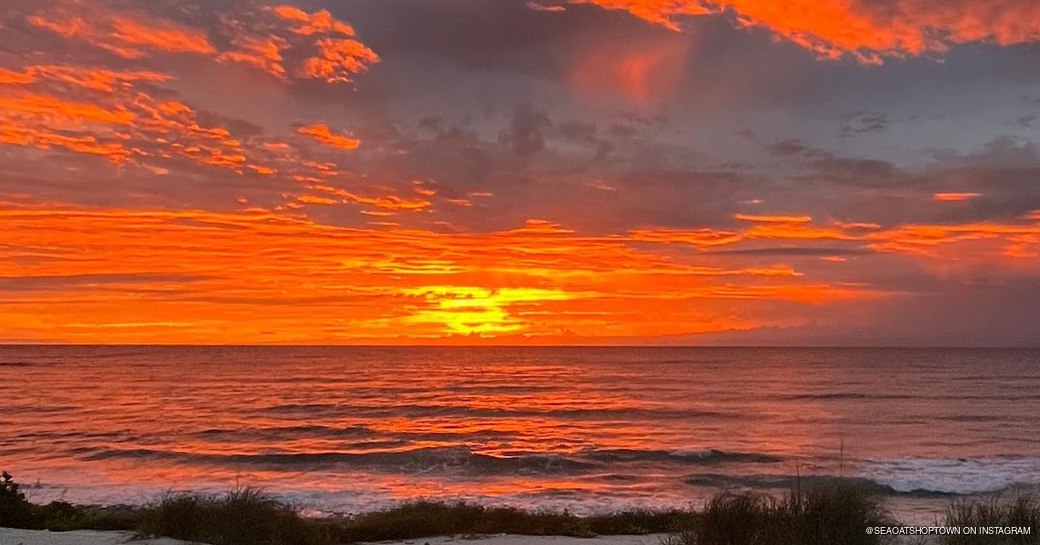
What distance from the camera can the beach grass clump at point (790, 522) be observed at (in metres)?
7.95

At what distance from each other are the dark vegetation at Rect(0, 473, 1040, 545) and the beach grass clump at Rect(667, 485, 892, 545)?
0.04 ft

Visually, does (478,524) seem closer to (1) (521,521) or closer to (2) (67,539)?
(1) (521,521)

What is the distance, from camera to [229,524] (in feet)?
34.2

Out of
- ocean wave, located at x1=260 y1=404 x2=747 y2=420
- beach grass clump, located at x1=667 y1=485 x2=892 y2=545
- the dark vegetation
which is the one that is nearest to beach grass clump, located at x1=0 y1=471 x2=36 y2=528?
the dark vegetation

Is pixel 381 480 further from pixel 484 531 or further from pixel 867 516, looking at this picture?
pixel 867 516

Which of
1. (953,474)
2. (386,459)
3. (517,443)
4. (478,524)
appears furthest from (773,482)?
(386,459)

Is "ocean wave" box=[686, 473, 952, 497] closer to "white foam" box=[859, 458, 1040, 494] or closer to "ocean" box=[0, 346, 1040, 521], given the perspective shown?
"ocean" box=[0, 346, 1040, 521]

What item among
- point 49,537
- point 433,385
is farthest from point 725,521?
point 433,385

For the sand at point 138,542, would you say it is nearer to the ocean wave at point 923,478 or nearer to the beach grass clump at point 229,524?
the beach grass clump at point 229,524

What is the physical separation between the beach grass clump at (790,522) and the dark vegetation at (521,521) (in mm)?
12

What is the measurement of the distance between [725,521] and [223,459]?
2093cm

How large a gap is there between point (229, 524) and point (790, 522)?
7.61 m

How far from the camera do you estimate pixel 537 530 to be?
13.1 metres

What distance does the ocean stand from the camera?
19.9 meters
